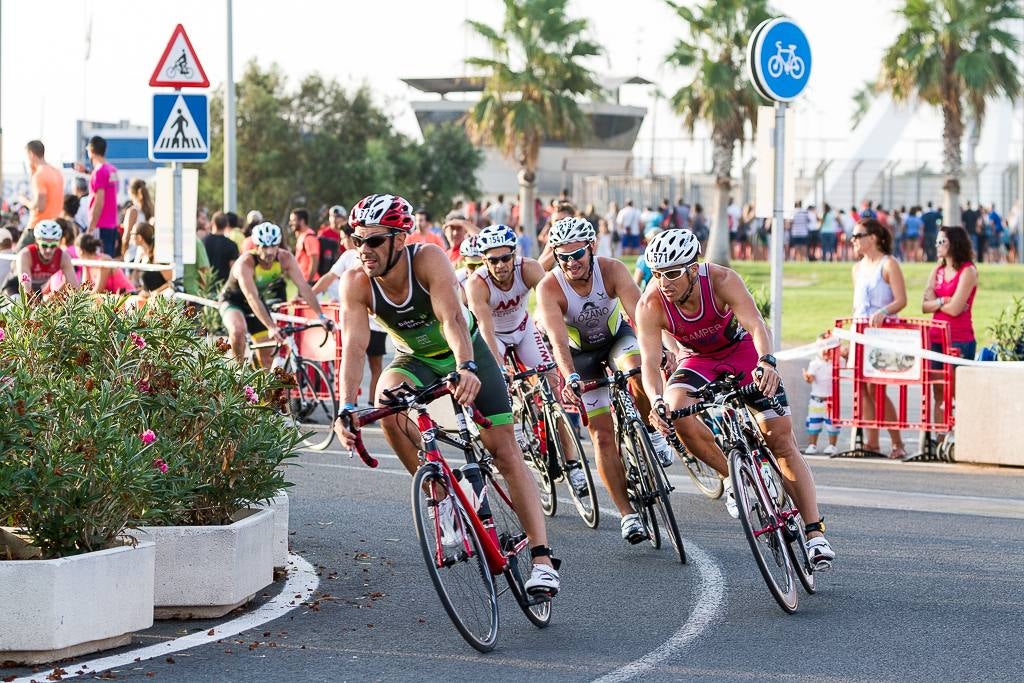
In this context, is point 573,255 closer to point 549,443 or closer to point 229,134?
point 549,443

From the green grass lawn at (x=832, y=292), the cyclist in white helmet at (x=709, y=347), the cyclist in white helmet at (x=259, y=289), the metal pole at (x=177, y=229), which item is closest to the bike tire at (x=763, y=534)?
the cyclist in white helmet at (x=709, y=347)

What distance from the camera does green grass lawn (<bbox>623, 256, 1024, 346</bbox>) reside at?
28125mm

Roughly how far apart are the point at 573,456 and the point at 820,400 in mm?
4127

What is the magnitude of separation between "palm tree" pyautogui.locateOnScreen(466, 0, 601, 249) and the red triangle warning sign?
35003mm

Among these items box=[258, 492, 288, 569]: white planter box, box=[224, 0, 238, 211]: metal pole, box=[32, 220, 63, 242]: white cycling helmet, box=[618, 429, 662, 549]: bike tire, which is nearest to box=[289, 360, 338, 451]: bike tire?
box=[32, 220, 63, 242]: white cycling helmet

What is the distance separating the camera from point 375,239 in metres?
7.46

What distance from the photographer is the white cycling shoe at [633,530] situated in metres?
9.40

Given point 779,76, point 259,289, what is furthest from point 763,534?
point 259,289

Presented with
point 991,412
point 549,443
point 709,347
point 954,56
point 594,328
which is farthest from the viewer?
point 954,56

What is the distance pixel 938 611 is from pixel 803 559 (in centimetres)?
69

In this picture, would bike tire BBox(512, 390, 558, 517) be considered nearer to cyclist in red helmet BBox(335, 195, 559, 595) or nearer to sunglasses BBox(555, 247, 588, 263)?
sunglasses BBox(555, 247, 588, 263)

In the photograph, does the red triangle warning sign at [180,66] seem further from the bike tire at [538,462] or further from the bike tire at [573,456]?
the bike tire at [573,456]

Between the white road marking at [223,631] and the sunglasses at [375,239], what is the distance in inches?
68.5

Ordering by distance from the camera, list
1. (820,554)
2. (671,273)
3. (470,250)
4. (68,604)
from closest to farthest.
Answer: (68,604) → (820,554) → (671,273) → (470,250)
